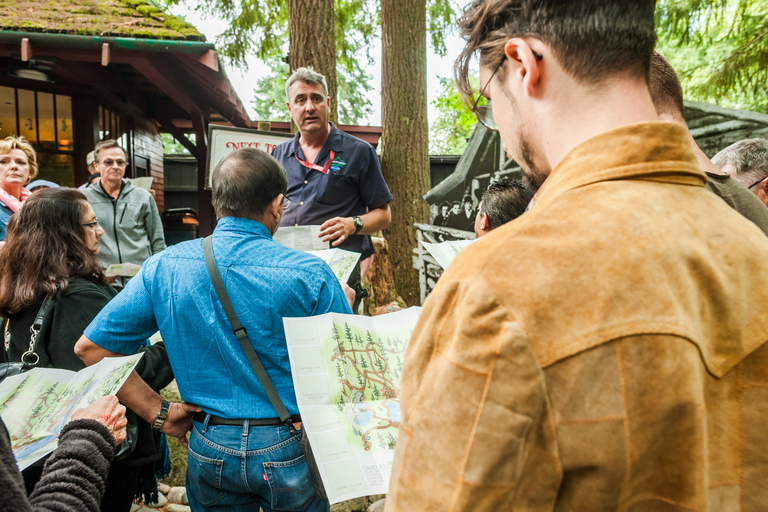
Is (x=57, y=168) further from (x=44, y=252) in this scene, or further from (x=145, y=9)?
(x=44, y=252)

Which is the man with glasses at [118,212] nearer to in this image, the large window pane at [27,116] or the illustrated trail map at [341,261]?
the illustrated trail map at [341,261]

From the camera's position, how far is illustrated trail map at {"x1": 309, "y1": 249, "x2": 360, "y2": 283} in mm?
2599

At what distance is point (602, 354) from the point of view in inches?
23.3

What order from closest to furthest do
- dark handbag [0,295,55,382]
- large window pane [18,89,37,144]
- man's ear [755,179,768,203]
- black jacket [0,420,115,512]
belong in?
black jacket [0,420,115,512], dark handbag [0,295,55,382], man's ear [755,179,768,203], large window pane [18,89,37,144]

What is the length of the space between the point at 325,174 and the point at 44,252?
72.0 inches

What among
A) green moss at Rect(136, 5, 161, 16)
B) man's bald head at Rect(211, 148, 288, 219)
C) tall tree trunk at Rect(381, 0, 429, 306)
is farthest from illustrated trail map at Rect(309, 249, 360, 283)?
green moss at Rect(136, 5, 161, 16)

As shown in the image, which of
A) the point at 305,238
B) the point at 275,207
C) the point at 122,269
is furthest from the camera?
the point at 122,269

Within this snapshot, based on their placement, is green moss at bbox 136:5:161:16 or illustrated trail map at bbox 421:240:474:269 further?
green moss at bbox 136:5:161:16

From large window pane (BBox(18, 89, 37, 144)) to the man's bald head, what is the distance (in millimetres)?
8749

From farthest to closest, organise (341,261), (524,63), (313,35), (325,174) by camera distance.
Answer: (313,35) → (325,174) → (341,261) → (524,63)

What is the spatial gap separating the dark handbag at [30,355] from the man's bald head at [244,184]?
864 millimetres

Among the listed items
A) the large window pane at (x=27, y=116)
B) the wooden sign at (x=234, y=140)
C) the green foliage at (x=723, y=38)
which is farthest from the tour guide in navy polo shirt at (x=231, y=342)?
the large window pane at (x=27, y=116)

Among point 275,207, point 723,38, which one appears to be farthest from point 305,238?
point 723,38

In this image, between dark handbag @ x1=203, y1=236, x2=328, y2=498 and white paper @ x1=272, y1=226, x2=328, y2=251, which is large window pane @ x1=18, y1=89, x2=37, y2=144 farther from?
dark handbag @ x1=203, y1=236, x2=328, y2=498
